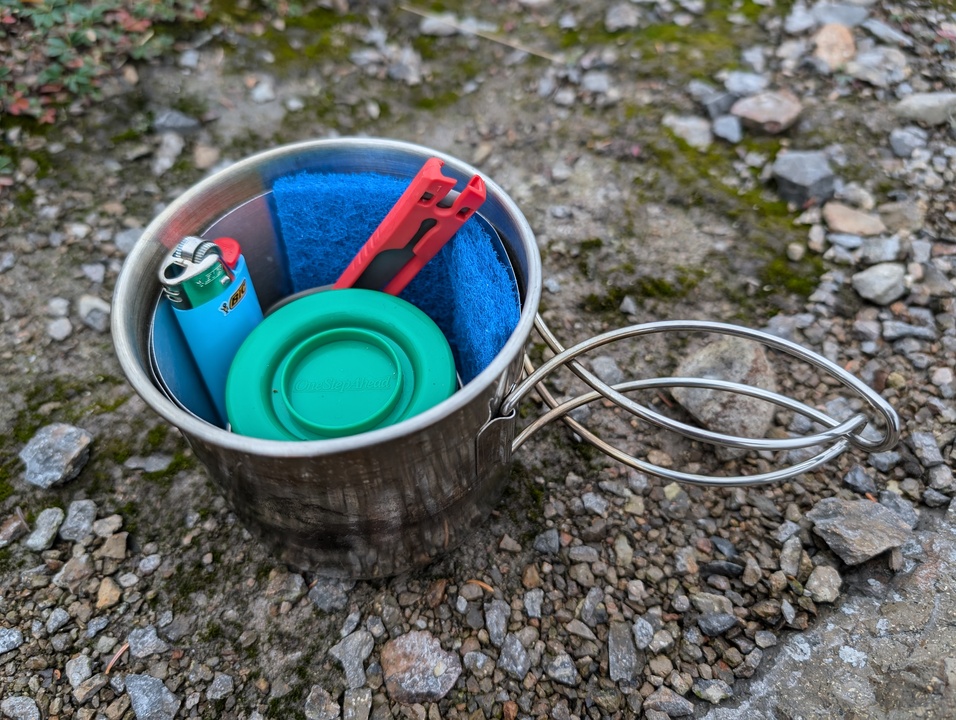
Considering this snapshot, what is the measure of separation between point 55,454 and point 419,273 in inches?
24.2

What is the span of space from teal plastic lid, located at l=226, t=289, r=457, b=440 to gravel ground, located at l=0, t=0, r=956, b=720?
26 centimetres

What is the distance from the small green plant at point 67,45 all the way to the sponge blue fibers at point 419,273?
0.79m

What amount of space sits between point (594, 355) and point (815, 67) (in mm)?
939

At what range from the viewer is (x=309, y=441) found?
26.7 inches

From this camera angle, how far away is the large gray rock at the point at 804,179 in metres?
1.40

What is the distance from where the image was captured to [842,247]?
4.41 ft

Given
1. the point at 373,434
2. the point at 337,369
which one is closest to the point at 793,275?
the point at 337,369

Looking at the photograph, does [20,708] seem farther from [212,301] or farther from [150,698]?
[212,301]

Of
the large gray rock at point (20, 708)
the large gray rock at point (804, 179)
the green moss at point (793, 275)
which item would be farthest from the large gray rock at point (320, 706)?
the large gray rock at point (804, 179)

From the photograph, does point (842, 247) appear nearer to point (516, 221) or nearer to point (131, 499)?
point (516, 221)

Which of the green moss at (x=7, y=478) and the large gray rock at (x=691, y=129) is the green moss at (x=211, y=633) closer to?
the green moss at (x=7, y=478)

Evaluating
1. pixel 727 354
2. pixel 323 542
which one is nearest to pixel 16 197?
pixel 323 542

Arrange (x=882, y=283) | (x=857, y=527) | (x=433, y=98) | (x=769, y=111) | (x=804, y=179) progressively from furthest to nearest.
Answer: (x=433, y=98)
(x=769, y=111)
(x=804, y=179)
(x=882, y=283)
(x=857, y=527)

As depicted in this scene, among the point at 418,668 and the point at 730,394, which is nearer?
the point at 418,668
